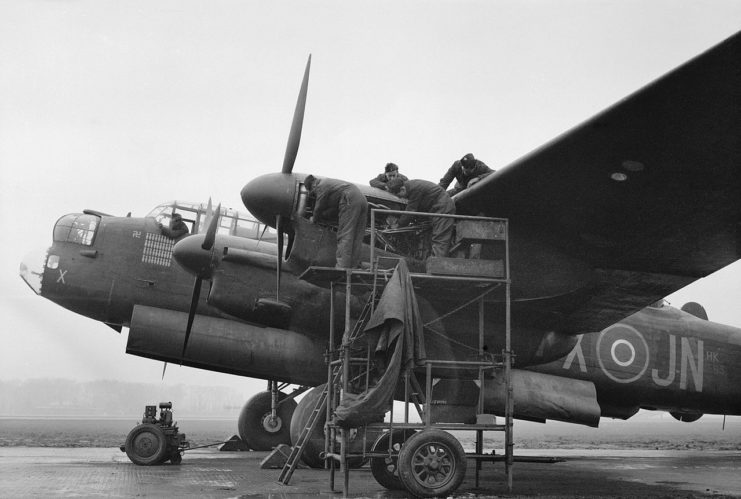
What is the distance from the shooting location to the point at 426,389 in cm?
900

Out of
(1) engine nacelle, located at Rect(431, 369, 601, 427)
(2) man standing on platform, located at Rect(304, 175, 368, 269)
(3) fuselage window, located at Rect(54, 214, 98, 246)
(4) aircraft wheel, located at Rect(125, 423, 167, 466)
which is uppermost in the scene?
(3) fuselage window, located at Rect(54, 214, 98, 246)

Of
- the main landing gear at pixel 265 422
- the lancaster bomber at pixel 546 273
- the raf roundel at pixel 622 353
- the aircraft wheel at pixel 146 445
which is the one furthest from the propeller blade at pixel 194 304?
the raf roundel at pixel 622 353

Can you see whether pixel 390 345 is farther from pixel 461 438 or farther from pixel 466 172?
pixel 461 438

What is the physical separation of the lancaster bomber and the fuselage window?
3 centimetres

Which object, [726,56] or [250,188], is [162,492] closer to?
[250,188]

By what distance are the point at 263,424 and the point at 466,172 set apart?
29.5ft

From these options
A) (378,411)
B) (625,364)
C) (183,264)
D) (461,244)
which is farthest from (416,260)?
(625,364)

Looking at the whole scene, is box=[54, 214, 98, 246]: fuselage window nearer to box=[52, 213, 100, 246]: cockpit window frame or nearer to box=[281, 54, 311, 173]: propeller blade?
box=[52, 213, 100, 246]: cockpit window frame

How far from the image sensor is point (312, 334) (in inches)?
516

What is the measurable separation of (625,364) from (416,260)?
6437mm

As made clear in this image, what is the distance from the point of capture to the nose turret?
391 inches

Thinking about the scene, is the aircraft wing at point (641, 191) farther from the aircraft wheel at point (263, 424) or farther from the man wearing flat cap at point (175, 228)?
the aircraft wheel at point (263, 424)

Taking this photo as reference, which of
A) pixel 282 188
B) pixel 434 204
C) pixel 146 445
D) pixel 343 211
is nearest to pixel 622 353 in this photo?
pixel 434 204

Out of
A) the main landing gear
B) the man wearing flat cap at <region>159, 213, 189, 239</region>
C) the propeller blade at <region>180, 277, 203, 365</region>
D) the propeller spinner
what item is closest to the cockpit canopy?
the man wearing flat cap at <region>159, 213, 189, 239</region>
